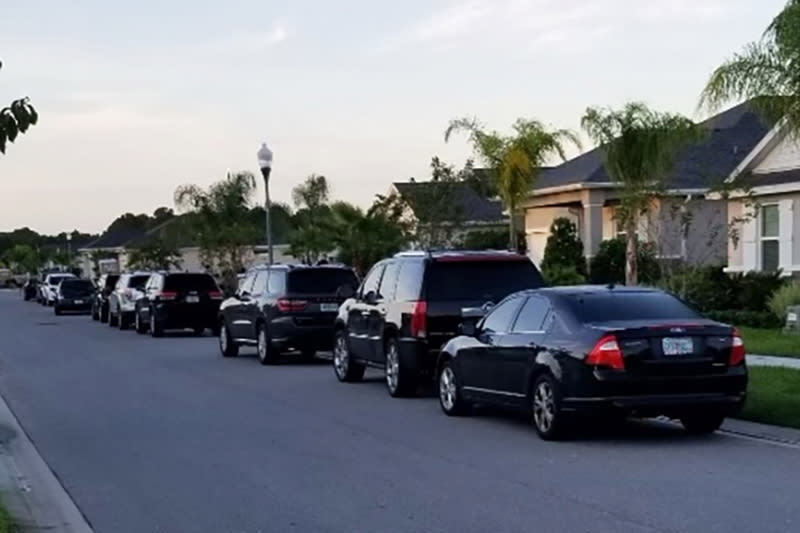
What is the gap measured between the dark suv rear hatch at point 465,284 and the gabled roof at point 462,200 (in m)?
22.2

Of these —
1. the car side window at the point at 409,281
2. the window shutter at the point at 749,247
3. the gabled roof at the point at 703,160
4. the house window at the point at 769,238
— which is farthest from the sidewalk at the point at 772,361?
the gabled roof at the point at 703,160

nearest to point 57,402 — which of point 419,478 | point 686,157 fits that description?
point 419,478

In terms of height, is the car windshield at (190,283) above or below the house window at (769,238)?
below

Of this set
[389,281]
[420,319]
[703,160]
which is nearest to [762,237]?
[703,160]

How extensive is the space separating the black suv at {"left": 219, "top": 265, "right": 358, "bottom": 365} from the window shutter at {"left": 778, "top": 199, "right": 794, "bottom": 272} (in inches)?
435

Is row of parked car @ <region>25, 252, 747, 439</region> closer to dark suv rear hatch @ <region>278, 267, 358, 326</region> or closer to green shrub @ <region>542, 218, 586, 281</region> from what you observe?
dark suv rear hatch @ <region>278, 267, 358, 326</region>

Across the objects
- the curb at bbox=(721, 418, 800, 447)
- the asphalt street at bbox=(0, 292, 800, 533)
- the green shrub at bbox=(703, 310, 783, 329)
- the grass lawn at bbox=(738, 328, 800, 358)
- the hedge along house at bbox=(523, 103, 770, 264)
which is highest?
the hedge along house at bbox=(523, 103, 770, 264)

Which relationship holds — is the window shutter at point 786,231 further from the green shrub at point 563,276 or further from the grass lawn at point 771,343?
the green shrub at point 563,276

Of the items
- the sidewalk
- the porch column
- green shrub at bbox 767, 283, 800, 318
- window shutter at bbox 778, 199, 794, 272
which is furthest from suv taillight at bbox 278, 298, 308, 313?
the porch column

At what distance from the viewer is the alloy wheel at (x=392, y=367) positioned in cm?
1856

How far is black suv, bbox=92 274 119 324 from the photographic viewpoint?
47469 millimetres

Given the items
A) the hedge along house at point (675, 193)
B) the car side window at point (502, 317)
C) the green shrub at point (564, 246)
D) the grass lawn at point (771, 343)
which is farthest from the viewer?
the green shrub at point (564, 246)

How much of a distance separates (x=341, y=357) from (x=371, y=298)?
70.9 inches

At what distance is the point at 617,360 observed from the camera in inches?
517
